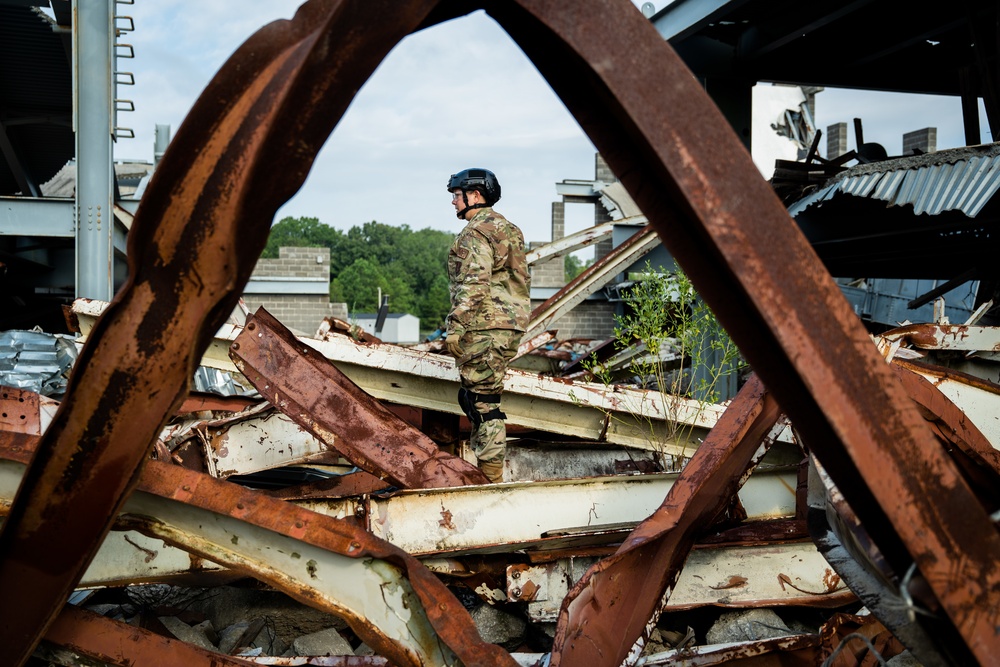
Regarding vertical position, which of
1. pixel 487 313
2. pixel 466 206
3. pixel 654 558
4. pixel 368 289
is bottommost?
pixel 368 289

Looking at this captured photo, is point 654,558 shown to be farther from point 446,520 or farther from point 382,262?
point 382,262

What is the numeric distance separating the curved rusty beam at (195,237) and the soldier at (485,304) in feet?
9.09

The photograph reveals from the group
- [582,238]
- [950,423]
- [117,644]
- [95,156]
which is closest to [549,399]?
[950,423]

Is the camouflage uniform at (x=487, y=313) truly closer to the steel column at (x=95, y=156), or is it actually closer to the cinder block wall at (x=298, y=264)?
the steel column at (x=95, y=156)

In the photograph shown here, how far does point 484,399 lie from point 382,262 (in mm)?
73311

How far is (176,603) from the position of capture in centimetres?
334

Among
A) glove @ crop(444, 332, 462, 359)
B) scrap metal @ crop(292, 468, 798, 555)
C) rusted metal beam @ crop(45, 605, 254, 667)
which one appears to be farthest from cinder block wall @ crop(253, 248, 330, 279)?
rusted metal beam @ crop(45, 605, 254, 667)

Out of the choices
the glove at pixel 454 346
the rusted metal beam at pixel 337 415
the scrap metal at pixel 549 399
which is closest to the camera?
the rusted metal beam at pixel 337 415

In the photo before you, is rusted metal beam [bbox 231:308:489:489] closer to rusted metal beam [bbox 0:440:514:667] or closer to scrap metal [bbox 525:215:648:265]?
rusted metal beam [bbox 0:440:514:667]

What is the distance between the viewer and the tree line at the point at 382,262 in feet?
193

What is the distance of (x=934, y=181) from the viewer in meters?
4.80

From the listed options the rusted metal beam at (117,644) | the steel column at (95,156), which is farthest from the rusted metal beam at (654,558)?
the steel column at (95,156)

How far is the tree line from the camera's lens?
193 ft

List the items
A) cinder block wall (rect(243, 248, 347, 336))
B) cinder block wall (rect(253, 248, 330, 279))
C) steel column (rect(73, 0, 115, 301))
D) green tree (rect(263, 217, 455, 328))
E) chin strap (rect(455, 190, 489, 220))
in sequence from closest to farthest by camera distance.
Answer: chin strap (rect(455, 190, 489, 220)) → steel column (rect(73, 0, 115, 301)) → cinder block wall (rect(243, 248, 347, 336)) → cinder block wall (rect(253, 248, 330, 279)) → green tree (rect(263, 217, 455, 328))
